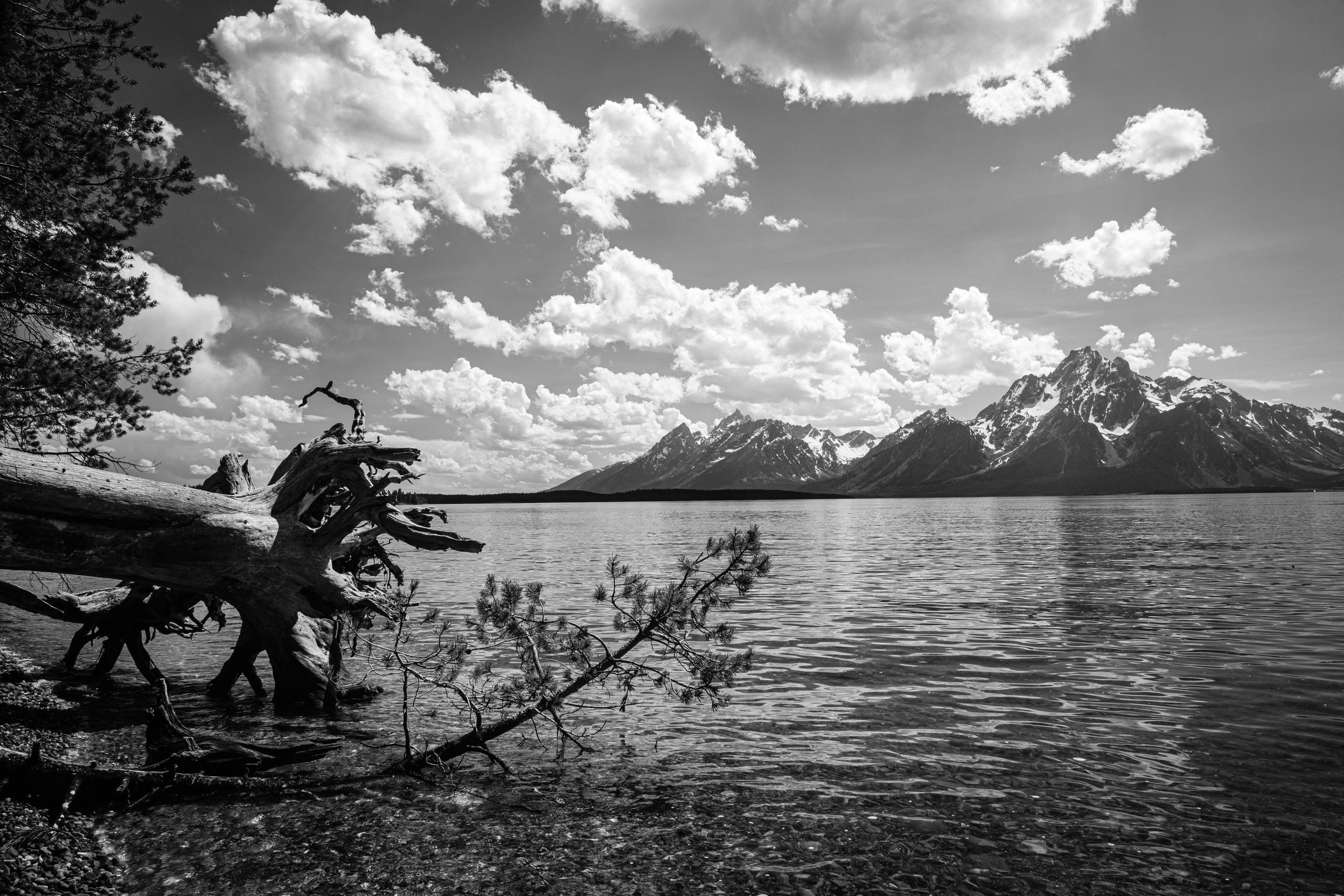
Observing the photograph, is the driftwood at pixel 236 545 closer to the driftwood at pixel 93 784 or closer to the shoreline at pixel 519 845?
the driftwood at pixel 93 784

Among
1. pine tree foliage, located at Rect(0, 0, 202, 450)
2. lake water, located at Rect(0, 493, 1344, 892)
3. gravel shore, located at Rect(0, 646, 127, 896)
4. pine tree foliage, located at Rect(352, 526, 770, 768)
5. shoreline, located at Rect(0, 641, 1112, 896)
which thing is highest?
pine tree foliage, located at Rect(0, 0, 202, 450)

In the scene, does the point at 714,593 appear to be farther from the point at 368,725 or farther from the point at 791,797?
the point at 368,725

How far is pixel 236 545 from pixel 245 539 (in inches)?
6.7

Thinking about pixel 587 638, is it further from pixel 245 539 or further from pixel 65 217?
pixel 65 217

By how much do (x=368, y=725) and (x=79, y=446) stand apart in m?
9.54

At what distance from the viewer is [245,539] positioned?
11977mm

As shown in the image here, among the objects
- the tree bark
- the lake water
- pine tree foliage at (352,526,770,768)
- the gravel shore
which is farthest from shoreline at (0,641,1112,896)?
the tree bark

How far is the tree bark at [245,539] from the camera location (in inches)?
388

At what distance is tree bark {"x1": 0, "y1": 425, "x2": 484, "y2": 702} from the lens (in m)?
9.84

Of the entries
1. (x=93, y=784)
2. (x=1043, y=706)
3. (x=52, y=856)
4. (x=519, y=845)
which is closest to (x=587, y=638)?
(x=519, y=845)

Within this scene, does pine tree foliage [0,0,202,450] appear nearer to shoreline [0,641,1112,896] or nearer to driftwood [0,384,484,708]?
driftwood [0,384,484,708]

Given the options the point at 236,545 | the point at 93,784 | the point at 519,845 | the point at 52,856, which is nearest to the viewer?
the point at 52,856

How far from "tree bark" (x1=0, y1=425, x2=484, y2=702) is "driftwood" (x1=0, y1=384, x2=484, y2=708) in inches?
0.8

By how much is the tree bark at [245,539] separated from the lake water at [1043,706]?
209 cm
